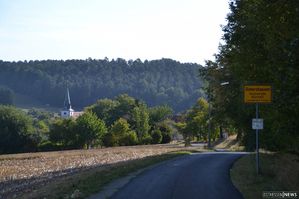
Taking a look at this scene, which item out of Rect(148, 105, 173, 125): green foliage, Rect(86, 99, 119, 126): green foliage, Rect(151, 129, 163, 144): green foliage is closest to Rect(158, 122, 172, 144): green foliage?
Rect(151, 129, 163, 144): green foliage

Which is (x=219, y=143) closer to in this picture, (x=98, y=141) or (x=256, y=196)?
(x=98, y=141)

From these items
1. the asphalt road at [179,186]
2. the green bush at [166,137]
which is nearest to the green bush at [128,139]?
the green bush at [166,137]

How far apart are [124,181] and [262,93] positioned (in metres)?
7.01

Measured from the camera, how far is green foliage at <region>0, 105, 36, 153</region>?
95375 mm

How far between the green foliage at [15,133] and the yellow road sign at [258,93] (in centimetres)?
8080

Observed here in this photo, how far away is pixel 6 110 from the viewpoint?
106438 mm

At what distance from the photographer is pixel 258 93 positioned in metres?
19.7

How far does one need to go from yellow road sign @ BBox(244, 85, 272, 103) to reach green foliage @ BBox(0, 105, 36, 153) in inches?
3181

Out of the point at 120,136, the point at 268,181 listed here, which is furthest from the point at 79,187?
the point at 120,136

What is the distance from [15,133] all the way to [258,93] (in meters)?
85.5

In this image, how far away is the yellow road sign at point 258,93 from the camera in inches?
767

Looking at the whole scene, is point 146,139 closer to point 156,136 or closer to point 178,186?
point 156,136

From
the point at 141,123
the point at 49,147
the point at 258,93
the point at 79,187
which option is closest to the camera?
the point at 79,187

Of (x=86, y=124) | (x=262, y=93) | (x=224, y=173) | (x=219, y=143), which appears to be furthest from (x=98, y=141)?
(x=262, y=93)
